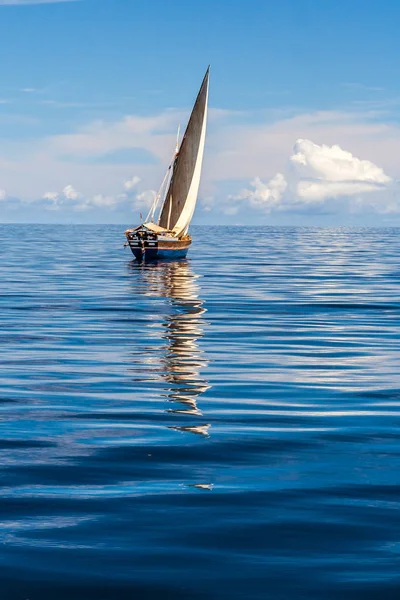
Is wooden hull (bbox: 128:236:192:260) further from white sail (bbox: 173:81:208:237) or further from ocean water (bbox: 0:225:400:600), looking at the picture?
ocean water (bbox: 0:225:400:600)

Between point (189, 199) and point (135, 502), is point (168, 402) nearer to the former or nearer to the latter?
point (135, 502)

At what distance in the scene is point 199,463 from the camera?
12.1 m

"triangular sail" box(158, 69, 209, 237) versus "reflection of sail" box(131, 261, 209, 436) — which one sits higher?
"triangular sail" box(158, 69, 209, 237)

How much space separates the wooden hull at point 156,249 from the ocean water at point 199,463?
5607cm

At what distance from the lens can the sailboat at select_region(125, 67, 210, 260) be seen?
85.8 metres

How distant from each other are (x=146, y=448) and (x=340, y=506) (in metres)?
3.59

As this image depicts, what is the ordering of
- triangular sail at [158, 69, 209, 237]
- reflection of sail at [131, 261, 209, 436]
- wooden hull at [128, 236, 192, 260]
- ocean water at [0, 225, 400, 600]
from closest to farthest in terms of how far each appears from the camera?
1. ocean water at [0, 225, 400, 600]
2. reflection of sail at [131, 261, 209, 436]
3. wooden hull at [128, 236, 192, 260]
4. triangular sail at [158, 69, 209, 237]

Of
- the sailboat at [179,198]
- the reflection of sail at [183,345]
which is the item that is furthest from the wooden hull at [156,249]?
the reflection of sail at [183,345]

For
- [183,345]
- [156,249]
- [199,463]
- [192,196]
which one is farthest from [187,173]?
[199,463]

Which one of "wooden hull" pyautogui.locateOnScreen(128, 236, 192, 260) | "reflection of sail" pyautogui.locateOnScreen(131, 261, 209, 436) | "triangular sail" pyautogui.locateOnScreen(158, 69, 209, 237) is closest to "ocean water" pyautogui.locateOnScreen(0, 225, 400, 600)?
"reflection of sail" pyautogui.locateOnScreen(131, 261, 209, 436)

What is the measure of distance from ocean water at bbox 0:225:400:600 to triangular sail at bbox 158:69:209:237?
58515 millimetres

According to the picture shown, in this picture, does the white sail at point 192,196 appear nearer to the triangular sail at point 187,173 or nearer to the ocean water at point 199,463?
the triangular sail at point 187,173

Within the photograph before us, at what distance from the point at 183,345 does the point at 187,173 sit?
63.1 m

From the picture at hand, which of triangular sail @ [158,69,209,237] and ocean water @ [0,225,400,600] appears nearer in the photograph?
ocean water @ [0,225,400,600]
